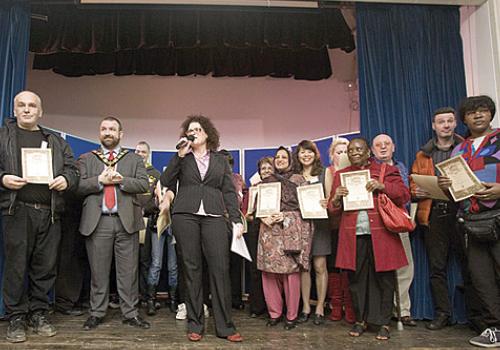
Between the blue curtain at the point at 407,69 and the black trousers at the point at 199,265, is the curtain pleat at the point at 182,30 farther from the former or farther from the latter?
the black trousers at the point at 199,265

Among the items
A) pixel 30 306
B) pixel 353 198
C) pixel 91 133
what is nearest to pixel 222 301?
pixel 353 198

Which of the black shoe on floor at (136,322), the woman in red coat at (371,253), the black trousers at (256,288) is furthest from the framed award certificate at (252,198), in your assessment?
the black shoe on floor at (136,322)

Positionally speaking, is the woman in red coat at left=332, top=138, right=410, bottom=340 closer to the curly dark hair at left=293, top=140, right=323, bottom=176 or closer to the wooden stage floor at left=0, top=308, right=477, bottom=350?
the wooden stage floor at left=0, top=308, right=477, bottom=350

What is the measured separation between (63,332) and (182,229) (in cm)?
118

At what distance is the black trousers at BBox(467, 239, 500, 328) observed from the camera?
2.90 meters

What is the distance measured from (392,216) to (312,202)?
0.65 metres

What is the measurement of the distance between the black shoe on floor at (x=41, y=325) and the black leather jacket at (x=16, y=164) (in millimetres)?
754

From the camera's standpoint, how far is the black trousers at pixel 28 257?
2.99m

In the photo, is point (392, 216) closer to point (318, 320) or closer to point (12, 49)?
point (318, 320)

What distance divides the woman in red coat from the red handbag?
0.05 meters

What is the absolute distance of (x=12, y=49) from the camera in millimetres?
3734

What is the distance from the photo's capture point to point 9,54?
3.73 meters

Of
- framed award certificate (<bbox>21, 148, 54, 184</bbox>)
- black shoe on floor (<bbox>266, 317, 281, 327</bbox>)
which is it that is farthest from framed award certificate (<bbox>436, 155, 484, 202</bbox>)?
framed award certificate (<bbox>21, 148, 54, 184</bbox>)

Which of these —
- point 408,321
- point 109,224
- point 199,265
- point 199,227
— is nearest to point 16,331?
point 109,224
